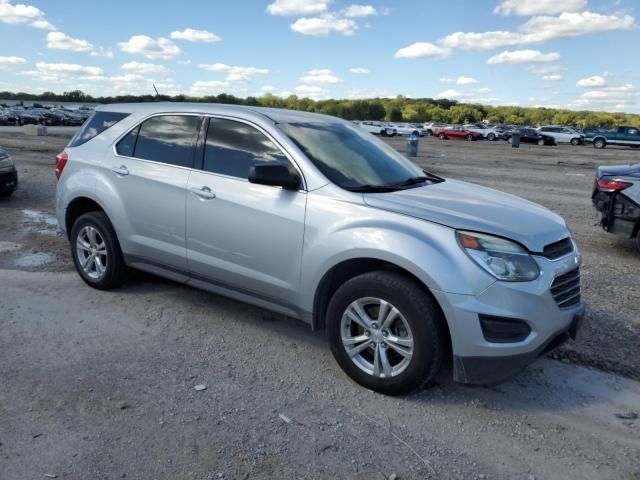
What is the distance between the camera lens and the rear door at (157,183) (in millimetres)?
4457

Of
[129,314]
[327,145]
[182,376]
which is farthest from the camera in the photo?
[129,314]

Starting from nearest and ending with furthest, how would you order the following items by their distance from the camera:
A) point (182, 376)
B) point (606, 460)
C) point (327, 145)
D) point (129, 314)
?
point (606, 460)
point (182, 376)
point (327, 145)
point (129, 314)

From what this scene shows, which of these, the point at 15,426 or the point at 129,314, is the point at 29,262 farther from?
the point at 15,426

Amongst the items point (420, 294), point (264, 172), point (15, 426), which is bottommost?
point (15, 426)

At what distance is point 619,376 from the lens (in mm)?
3881

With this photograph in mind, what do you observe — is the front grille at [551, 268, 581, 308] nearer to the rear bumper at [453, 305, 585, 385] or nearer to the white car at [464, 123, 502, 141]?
the rear bumper at [453, 305, 585, 385]

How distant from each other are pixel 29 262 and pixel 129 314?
222 centimetres

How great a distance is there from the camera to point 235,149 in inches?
167

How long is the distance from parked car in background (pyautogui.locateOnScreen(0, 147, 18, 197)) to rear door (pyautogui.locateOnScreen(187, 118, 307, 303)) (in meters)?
6.86

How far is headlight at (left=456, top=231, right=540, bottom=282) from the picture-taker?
3150 millimetres

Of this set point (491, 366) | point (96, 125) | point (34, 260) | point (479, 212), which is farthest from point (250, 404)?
point (34, 260)

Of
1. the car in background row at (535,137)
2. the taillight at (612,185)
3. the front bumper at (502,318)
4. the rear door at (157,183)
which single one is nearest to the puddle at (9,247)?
the rear door at (157,183)

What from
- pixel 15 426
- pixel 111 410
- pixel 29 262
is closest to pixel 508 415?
pixel 111 410

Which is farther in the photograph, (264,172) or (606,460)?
(264,172)
